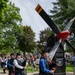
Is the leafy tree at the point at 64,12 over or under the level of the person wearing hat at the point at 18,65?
over

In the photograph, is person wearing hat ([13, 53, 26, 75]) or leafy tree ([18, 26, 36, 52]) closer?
person wearing hat ([13, 53, 26, 75])

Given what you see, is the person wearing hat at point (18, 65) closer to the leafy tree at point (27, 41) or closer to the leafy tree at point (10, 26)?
the leafy tree at point (10, 26)

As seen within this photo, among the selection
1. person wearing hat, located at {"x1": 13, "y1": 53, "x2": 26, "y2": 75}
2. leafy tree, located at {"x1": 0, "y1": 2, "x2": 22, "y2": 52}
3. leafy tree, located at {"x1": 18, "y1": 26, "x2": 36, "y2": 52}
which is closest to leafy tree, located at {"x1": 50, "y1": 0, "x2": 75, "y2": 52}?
leafy tree, located at {"x1": 0, "y1": 2, "x2": 22, "y2": 52}

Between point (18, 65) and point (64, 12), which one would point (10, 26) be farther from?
point (18, 65)

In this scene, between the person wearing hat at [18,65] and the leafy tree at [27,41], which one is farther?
the leafy tree at [27,41]

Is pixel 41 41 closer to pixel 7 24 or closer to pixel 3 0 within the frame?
pixel 7 24

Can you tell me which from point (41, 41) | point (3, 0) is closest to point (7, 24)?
point (41, 41)

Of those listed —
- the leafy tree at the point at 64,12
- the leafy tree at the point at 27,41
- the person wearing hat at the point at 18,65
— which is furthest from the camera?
the leafy tree at the point at 27,41

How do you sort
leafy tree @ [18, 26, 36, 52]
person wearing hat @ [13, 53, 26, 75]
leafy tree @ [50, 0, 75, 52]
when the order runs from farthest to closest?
leafy tree @ [18, 26, 36, 52]
leafy tree @ [50, 0, 75, 52]
person wearing hat @ [13, 53, 26, 75]

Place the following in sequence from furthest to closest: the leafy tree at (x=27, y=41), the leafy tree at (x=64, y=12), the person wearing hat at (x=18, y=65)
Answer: the leafy tree at (x=27, y=41) < the leafy tree at (x=64, y=12) < the person wearing hat at (x=18, y=65)

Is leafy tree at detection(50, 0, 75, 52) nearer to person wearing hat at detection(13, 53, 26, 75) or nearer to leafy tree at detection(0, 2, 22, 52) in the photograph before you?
leafy tree at detection(0, 2, 22, 52)

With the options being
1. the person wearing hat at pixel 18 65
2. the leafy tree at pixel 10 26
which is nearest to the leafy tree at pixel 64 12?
the leafy tree at pixel 10 26

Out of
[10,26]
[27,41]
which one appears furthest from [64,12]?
[27,41]

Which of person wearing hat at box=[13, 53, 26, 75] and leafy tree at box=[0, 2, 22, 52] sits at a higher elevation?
leafy tree at box=[0, 2, 22, 52]
